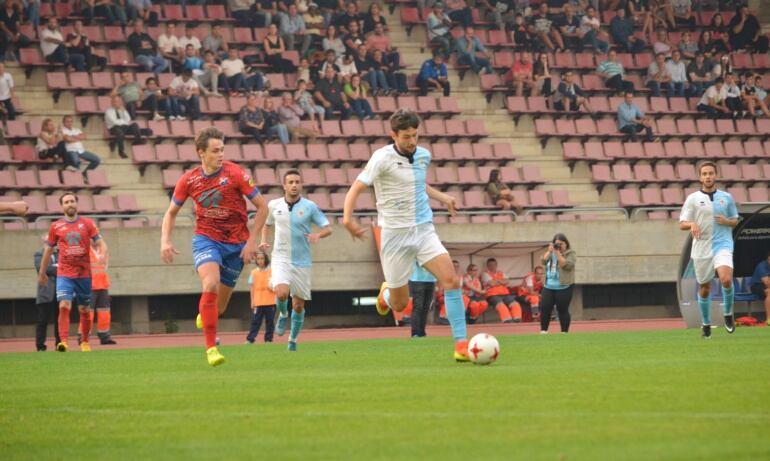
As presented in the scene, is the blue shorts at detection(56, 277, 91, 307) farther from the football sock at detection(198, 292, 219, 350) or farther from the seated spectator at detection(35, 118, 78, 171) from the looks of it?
the seated spectator at detection(35, 118, 78, 171)

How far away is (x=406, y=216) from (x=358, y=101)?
773 inches

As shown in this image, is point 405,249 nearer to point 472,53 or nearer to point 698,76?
point 472,53

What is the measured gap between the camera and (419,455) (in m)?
6.39

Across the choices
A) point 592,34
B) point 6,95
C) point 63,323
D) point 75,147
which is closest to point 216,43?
point 75,147

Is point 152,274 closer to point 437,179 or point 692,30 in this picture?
point 437,179

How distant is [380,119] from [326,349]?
52.1 ft

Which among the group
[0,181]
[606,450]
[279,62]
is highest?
[279,62]

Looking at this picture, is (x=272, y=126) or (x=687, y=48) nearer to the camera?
(x=272, y=126)

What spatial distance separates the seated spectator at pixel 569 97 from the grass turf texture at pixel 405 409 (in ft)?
68.5

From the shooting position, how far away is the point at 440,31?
3531cm

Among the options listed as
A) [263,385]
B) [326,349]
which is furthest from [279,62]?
[263,385]

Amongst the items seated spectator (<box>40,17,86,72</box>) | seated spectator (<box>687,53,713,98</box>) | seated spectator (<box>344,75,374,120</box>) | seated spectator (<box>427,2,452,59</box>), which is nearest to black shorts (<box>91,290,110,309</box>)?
seated spectator (<box>40,17,86,72</box>)

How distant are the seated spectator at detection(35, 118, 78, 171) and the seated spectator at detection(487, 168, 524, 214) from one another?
9.55 metres

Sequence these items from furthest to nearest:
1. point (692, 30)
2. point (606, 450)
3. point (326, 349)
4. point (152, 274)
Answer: point (692, 30) < point (152, 274) < point (326, 349) < point (606, 450)
